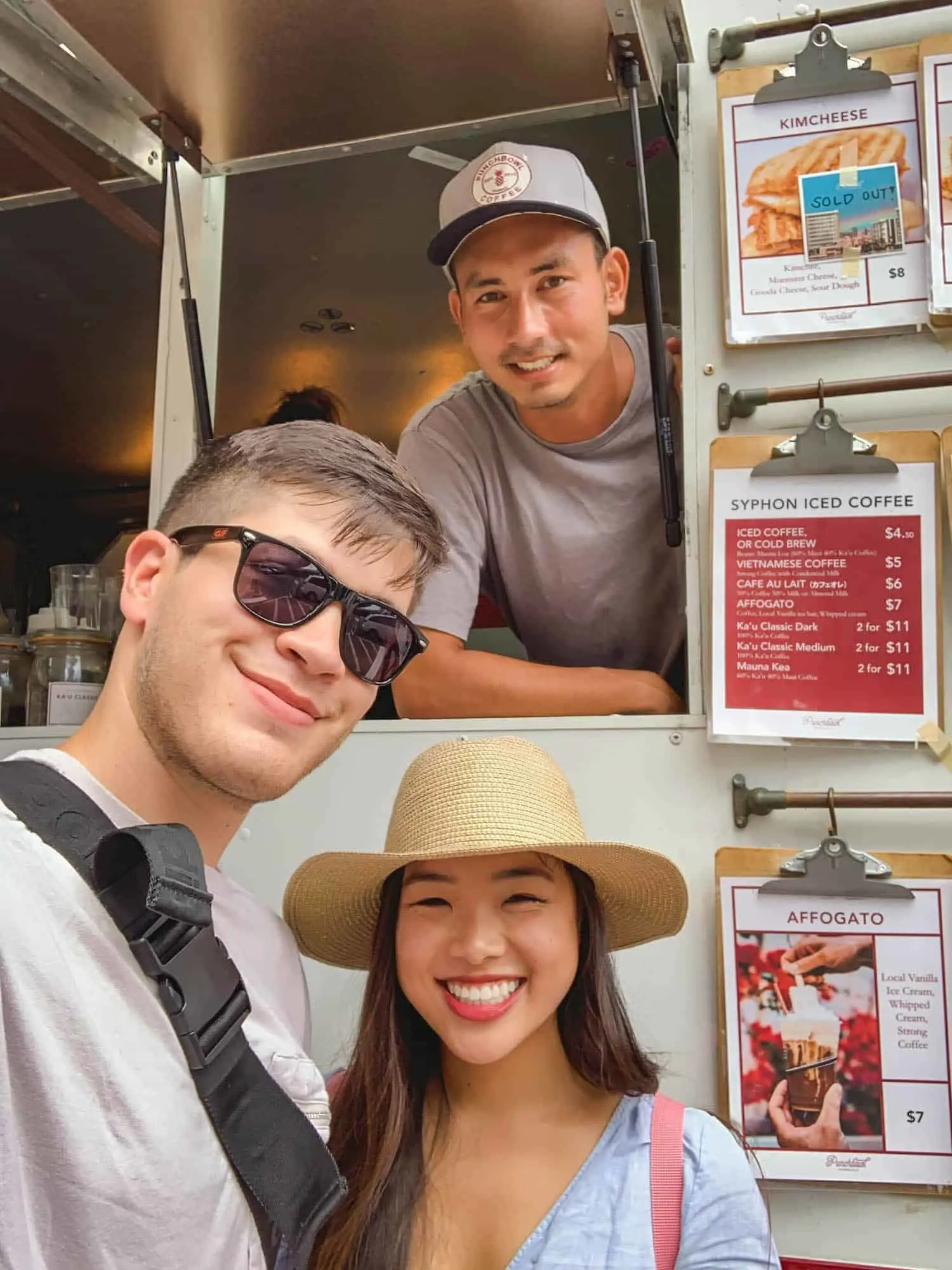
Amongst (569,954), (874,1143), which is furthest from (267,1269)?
(874,1143)

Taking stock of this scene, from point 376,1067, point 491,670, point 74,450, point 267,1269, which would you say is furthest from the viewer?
point 74,450

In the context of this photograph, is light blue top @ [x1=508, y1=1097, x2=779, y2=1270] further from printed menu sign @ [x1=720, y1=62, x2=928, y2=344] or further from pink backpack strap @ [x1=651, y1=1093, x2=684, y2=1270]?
printed menu sign @ [x1=720, y1=62, x2=928, y2=344]

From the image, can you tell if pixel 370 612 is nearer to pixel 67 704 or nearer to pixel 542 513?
pixel 542 513

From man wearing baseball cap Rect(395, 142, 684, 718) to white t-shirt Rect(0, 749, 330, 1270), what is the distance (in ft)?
2.38

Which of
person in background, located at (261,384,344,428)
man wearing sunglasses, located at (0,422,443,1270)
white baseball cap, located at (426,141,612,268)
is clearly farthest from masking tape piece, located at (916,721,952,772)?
person in background, located at (261,384,344,428)

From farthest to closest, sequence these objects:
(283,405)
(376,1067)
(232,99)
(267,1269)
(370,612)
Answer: (283,405)
(232,99)
(376,1067)
(370,612)
(267,1269)

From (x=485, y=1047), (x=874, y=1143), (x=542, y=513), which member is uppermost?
(x=542, y=513)

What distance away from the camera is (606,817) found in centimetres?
129

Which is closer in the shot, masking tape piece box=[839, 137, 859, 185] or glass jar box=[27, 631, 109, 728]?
masking tape piece box=[839, 137, 859, 185]

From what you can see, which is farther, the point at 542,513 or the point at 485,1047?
the point at 542,513

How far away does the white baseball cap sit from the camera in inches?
55.4

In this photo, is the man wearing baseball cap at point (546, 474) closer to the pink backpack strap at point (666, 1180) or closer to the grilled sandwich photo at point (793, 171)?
the grilled sandwich photo at point (793, 171)

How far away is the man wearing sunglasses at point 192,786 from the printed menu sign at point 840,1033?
53cm

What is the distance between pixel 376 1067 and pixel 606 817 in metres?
0.42
